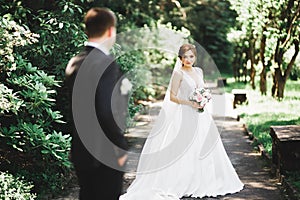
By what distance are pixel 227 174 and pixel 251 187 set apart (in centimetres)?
42

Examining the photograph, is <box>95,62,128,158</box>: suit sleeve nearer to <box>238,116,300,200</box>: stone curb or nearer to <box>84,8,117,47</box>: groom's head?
<box>84,8,117,47</box>: groom's head

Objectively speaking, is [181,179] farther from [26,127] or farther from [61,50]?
[61,50]

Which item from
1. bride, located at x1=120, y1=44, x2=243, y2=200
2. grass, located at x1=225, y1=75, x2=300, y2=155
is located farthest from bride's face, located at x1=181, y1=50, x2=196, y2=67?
grass, located at x1=225, y1=75, x2=300, y2=155

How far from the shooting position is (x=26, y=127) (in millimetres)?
7387

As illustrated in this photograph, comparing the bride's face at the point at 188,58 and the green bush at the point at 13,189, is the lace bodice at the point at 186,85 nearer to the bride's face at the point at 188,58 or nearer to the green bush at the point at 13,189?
the bride's face at the point at 188,58

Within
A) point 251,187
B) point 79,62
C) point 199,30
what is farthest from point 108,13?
point 199,30

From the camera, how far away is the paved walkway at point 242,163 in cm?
797

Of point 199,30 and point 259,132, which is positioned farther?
point 199,30

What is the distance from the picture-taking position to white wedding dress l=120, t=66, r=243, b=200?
800 cm

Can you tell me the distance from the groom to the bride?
324 centimetres

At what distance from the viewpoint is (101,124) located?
4.38 m

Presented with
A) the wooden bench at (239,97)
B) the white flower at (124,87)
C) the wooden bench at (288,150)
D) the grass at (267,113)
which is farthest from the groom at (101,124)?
the wooden bench at (239,97)

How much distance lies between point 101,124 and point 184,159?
13.2ft

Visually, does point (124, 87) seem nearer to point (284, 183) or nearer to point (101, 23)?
point (284, 183)
